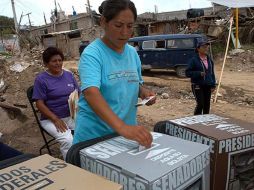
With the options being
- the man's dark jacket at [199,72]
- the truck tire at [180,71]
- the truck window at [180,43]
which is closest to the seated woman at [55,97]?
the man's dark jacket at [199,72]

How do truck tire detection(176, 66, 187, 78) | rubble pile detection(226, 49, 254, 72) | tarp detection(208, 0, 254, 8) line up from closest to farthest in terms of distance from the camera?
tarp detection(208, 0, 254, 8), truck tire detection(176, 66, 187, 78), rubble pile detection(226, 49, 254, 72)

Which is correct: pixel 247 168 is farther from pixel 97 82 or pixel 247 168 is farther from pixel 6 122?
pixel 6 122

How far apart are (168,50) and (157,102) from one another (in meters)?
5.40

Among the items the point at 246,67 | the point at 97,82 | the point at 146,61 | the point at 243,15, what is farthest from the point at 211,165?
the point at 243,15

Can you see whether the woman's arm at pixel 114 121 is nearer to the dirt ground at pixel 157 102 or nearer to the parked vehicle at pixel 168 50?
the dirt ground at pixel 157 102

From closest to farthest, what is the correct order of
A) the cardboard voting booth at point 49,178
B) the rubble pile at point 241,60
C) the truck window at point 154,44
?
the cardboard voting booth at point 49,178 < the truck window at point 154,44 < the rubble pile at point 241,60

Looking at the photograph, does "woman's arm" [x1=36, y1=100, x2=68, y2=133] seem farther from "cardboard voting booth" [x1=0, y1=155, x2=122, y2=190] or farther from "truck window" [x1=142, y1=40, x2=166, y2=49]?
"truck window" [x1=142, y1=40, x2=166, y2=49]

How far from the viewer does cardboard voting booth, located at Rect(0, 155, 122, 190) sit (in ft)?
3.58

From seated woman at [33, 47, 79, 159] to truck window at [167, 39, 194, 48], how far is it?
958 centimetres

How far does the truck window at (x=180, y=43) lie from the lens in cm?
1262

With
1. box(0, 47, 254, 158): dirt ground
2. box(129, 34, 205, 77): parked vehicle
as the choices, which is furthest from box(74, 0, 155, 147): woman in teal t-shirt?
box(129, 34, 205, 77): parked vehicle

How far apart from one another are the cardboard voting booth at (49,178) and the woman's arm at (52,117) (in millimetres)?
1991

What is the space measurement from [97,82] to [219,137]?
59cm

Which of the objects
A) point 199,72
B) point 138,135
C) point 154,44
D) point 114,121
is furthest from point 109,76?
point 154,44
